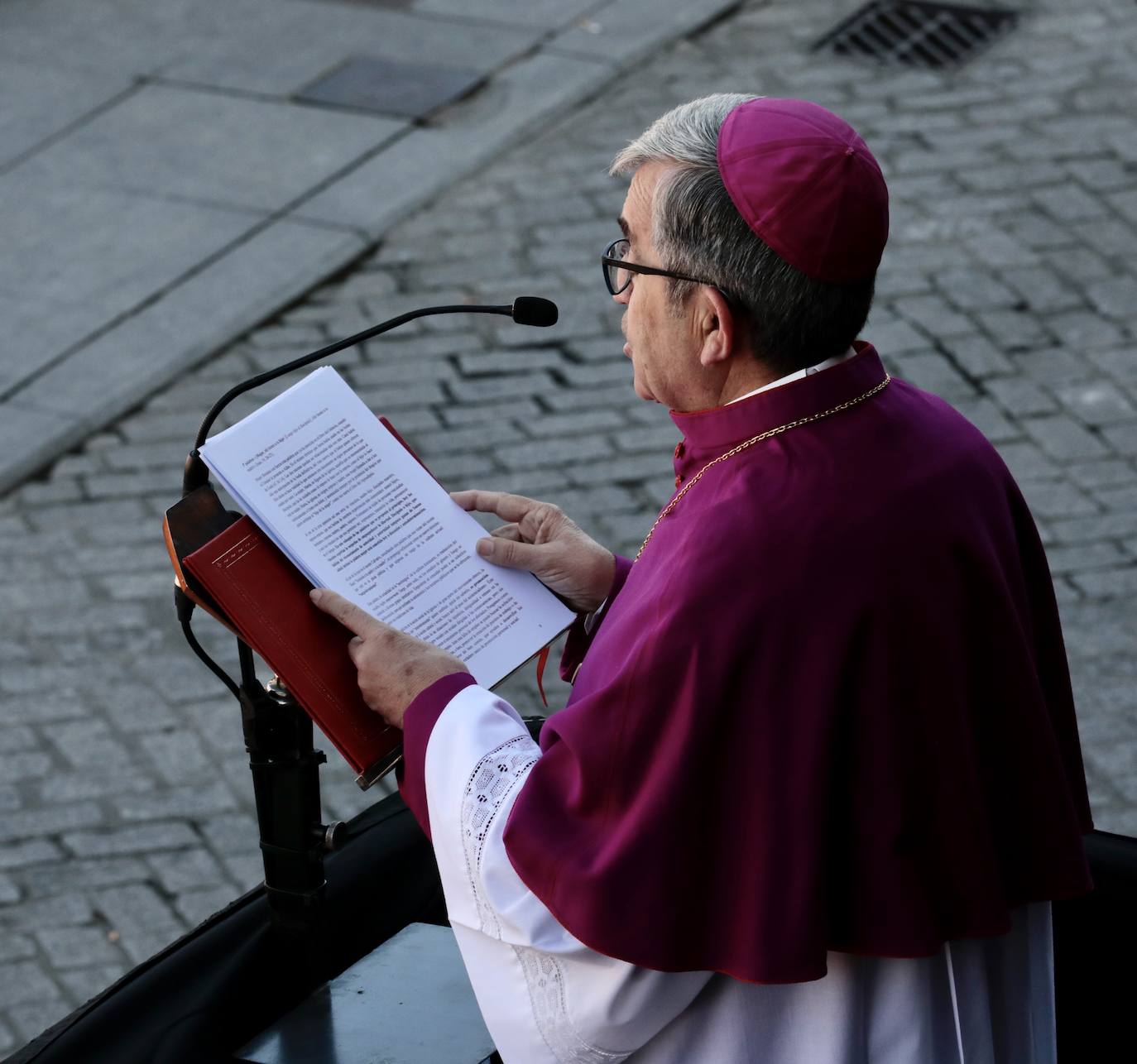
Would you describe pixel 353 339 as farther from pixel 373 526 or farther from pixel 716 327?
pixel 716 327

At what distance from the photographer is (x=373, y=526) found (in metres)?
2.37

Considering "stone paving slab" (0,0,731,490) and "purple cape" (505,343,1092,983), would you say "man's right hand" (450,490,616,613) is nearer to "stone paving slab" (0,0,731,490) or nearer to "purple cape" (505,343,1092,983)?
"purple cape" (505,343,1092,983)

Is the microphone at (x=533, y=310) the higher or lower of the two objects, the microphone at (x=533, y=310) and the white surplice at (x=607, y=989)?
the higher

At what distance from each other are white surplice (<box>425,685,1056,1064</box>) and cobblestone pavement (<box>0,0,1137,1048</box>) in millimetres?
1829

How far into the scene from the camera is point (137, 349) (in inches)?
240

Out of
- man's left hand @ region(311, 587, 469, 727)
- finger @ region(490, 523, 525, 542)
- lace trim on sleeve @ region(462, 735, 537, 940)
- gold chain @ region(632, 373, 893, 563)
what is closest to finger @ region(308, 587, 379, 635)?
man's left hand @ region(311, 587, 469, 727)

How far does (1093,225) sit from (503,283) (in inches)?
90.2

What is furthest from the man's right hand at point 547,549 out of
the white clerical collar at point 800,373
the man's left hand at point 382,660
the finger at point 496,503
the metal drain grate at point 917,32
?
the metal drain grate at point 917,32

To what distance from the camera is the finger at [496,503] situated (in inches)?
101

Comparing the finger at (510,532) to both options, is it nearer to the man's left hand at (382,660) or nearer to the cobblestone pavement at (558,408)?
the man's left hand at (382,660)

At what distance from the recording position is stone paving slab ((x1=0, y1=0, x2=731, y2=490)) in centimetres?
619

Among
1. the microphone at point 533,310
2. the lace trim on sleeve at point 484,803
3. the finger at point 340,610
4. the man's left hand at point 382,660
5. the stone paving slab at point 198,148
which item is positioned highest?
the microphone at point 533,310

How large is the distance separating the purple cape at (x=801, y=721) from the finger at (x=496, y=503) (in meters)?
Answer: 0.44

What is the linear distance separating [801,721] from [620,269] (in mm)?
646
